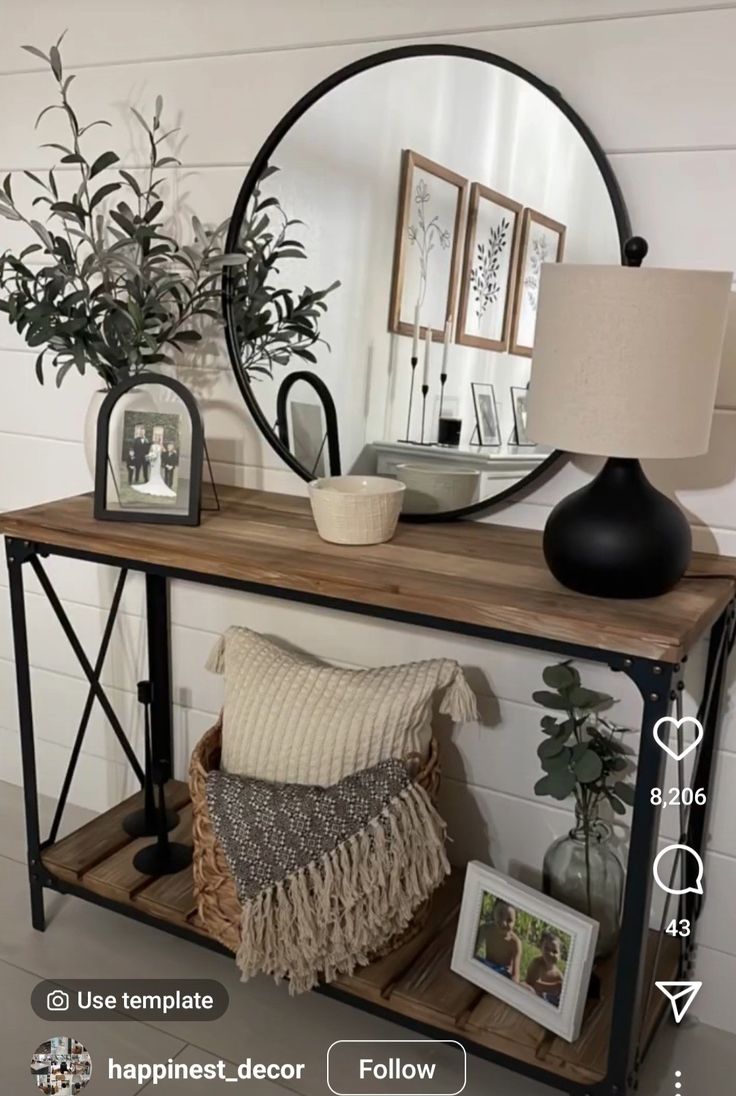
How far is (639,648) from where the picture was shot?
3.76ft

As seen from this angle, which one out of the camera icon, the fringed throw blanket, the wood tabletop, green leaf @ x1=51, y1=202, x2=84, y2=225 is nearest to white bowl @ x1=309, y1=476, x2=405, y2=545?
the wood tabletop

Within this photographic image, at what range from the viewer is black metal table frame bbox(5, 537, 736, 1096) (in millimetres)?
1188

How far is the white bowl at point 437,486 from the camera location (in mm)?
1602

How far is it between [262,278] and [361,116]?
311 millimetres

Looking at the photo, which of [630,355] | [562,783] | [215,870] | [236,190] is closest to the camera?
[630,355]

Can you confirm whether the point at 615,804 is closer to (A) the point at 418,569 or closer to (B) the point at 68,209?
(A) the point at 418,569

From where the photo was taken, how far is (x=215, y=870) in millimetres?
1574

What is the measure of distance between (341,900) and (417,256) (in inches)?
38.9

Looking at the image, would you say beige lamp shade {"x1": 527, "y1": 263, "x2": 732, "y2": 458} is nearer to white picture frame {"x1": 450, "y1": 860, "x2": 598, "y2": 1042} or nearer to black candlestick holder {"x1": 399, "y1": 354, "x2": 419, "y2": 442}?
black candlestick holder {"x1": 399, "y1": 354, "x2": 419, "y2": 442}

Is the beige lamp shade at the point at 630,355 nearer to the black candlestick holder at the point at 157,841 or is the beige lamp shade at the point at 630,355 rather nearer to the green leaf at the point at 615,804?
the green leaf at the point at 615,804

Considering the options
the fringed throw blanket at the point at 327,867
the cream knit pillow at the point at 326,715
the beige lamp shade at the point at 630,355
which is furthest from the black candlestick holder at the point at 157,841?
the beige lamp shade at the point at 630,355

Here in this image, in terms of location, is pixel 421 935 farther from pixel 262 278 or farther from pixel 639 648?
pixel 262 278

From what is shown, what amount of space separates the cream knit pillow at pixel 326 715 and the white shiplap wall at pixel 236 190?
0.17 meters

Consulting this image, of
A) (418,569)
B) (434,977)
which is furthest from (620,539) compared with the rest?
(434,977)
